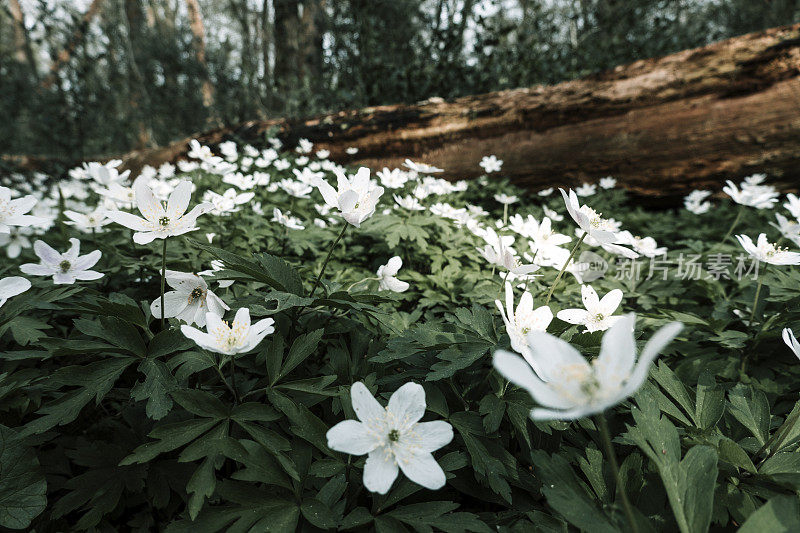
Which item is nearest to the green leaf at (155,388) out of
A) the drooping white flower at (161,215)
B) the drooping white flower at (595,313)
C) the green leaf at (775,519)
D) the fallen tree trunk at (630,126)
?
the drooping white flower at (161,215)

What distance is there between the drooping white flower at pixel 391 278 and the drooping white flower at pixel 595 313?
73 centimetres

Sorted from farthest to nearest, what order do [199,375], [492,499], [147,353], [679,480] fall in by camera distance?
1. [199,375]
2. [147,353]
3. [492,499]
4. [679,480]

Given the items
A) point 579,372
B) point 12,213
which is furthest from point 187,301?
point 579,372

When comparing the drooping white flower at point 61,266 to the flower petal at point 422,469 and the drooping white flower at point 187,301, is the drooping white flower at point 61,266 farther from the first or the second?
the flower petal at point 422,469

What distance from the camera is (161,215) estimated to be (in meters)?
1.53

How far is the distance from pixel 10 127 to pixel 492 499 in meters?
18.7

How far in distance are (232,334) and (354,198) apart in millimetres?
627

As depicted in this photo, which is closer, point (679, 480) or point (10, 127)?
point (679, 480)

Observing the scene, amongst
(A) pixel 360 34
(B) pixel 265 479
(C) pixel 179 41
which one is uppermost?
(C) pixel 179 41

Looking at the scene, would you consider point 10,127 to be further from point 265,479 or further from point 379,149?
point 265,479

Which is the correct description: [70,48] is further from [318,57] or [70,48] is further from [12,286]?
[12,286]

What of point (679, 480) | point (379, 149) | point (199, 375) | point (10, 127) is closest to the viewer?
point (679, 480)

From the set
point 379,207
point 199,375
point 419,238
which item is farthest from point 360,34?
point 199,375

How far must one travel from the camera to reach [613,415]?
151 cm
